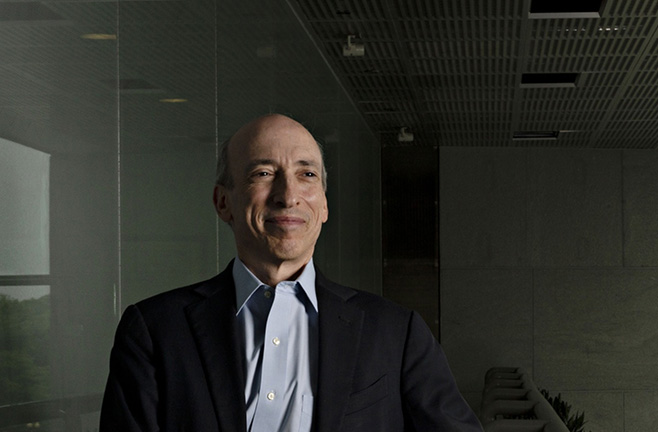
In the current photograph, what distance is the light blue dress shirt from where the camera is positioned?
145 centimetres

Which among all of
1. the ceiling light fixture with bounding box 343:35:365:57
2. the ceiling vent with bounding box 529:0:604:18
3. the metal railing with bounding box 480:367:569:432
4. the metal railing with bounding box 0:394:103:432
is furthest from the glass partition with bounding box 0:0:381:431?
the ceiling vent with bounding box 529:0:604:18

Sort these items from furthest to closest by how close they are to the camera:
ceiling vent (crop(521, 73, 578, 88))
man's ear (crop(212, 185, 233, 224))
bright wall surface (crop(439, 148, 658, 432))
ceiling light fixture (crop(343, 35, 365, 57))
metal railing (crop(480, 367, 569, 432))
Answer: bright wall surface (crop(439, 148, 658, 432)) < ceiling vent (crop(521, 73, 578, 88)) < ceiling light fixture (crop(343, 35, 365, 57)) < metal railing (crop(480, 367, 569, 432)) < man's ear (crop(212, 185, 233, 224))

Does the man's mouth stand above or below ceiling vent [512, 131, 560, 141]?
below

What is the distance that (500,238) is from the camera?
11977 millimetres

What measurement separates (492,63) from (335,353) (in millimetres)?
5684

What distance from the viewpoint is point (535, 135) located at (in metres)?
11.2

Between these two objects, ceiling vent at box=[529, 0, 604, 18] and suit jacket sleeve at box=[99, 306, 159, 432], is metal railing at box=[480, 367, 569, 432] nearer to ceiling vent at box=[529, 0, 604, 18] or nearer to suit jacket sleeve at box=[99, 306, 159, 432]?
ceiling vent at box=[529, 0, 604, 18]

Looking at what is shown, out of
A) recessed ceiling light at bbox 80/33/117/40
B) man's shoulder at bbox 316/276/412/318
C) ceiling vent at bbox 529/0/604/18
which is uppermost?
ceiling vent at bbox 529/0/604/18

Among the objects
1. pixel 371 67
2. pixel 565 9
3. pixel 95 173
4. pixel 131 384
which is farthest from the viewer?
pixel 371 67

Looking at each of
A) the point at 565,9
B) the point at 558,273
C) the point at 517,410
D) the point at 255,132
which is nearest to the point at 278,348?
the point at 255,132

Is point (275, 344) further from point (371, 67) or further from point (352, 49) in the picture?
point (371, 67)

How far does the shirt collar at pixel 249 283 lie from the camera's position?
1521mm

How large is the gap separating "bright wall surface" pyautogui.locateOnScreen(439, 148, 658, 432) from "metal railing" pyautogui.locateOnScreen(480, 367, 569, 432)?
63.2 inches

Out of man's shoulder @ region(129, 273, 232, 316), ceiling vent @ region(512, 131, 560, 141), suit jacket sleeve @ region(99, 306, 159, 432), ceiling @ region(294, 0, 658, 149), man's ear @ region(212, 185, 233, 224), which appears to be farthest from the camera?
ceiling vent @ region(512, 131, 560, 141)
